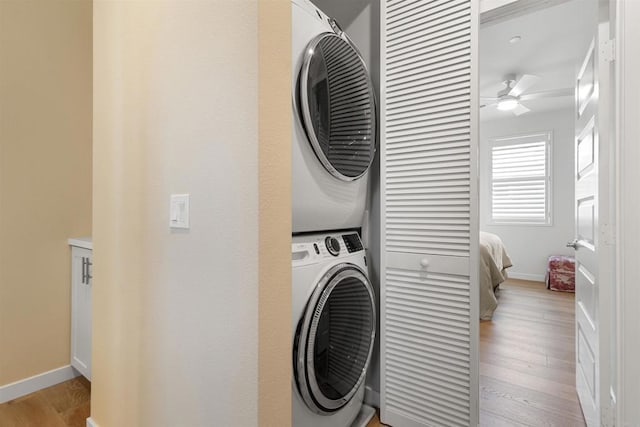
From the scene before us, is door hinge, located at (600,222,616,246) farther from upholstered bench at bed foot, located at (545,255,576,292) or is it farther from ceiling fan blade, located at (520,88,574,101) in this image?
upholstered bench at bed foot, located at (545,255,576,292)

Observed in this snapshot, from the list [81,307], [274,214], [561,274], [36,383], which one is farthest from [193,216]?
[561,274]

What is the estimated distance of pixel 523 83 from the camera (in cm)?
345

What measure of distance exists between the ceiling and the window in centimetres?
98

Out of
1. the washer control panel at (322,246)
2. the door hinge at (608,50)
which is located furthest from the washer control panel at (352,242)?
the door hinge at (608,50)

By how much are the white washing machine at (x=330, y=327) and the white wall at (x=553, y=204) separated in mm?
4572

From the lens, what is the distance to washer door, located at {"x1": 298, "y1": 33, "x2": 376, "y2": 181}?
1.28m

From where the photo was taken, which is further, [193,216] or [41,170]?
[41,170]

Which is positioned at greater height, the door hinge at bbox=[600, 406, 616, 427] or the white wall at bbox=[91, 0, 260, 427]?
the white wall at bbox=[91, 0, 260, 427]

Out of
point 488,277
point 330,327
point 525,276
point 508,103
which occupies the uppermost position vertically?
point 508,103

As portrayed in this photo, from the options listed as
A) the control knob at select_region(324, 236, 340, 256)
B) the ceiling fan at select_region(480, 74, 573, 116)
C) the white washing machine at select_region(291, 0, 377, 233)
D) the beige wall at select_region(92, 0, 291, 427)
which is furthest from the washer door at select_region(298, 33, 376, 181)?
the ceiling fan at select_region(480, 74, 573, 116)

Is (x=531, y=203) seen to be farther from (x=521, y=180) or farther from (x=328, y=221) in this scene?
(x=328, y=221)

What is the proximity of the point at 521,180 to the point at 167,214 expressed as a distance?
221 inches

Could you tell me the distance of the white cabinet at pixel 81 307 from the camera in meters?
1.96

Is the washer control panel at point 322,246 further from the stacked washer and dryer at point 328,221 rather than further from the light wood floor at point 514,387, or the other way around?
the light wood floor at point 514,387
